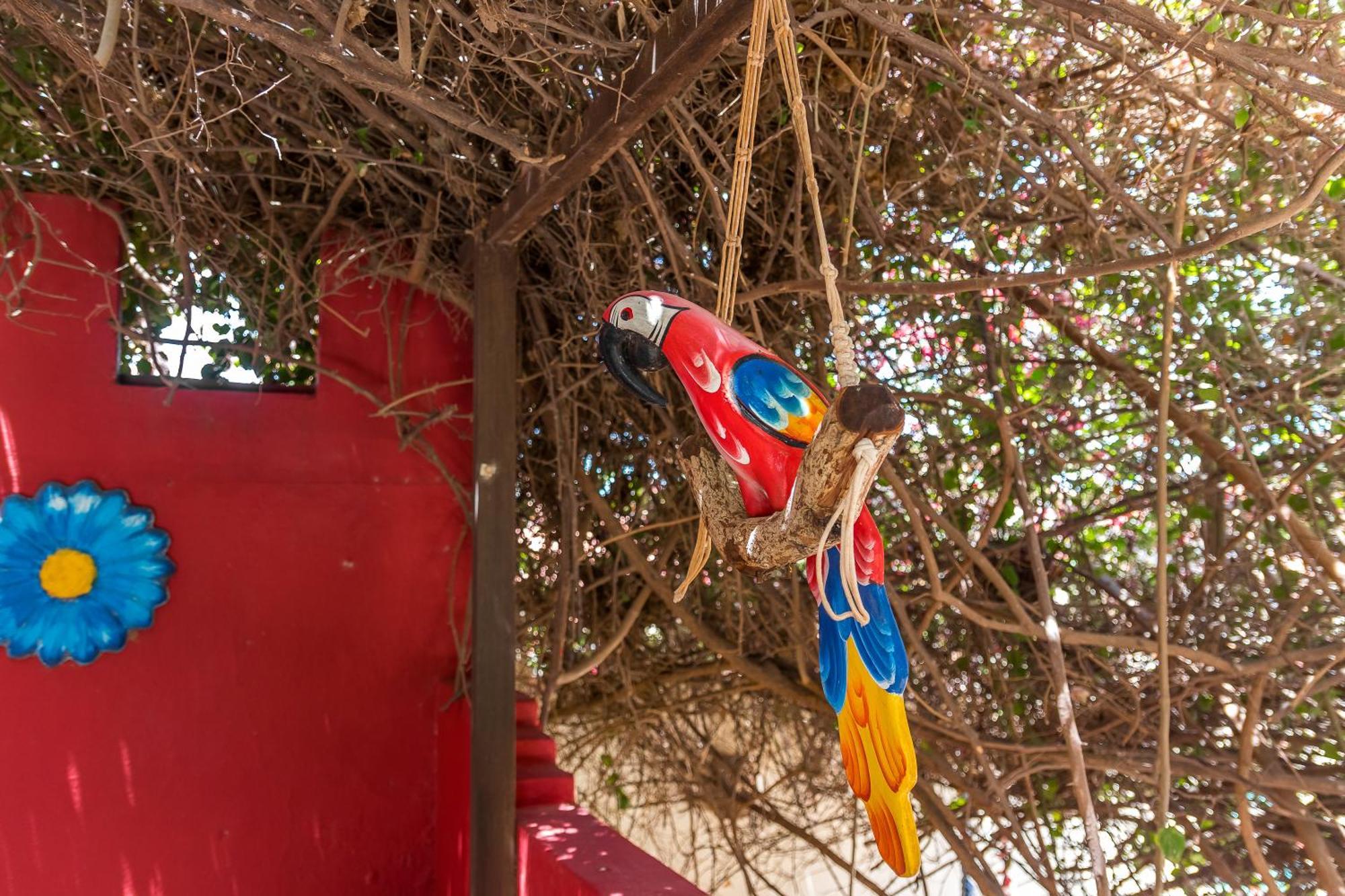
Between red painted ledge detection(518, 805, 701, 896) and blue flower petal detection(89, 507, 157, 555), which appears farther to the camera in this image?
blue flower petal detection(89, 507, 157, 555)

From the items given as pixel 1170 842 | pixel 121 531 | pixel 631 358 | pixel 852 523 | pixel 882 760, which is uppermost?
pixel 121 531

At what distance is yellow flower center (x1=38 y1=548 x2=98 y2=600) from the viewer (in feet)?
8.27

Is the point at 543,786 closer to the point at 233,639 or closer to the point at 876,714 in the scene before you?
the point at 233,639

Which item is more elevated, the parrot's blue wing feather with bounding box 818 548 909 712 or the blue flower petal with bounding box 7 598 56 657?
the blue flower petal with bounding box 7 598 56 657

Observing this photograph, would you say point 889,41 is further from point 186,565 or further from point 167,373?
point 186,565

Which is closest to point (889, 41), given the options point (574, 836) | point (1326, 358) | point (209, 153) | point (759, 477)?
point (1326, 358)

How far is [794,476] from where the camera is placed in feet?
4.03

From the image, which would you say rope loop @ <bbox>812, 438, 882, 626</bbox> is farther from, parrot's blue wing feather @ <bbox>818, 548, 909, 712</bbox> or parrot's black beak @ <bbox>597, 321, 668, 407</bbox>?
parrot's black beak @ <bbox>597, 321, 668, 407</bbox>

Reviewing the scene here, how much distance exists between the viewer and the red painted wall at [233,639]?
251 centimetres

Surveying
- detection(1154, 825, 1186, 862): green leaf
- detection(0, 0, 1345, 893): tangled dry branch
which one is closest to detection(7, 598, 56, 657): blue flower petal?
detection(0, 0, 1345, 893): tangled dry branch

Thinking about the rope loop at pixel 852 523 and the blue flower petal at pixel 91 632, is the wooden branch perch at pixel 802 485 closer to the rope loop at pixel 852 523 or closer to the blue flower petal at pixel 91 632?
the rope loop at pixel 852 523

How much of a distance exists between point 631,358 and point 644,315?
3.0 inches

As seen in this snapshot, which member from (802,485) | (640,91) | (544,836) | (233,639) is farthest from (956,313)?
(233,639)

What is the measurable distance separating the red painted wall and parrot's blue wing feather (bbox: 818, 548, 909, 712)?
77.0 inches
